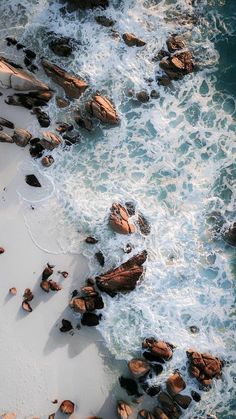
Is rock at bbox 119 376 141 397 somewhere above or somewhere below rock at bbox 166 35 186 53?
below

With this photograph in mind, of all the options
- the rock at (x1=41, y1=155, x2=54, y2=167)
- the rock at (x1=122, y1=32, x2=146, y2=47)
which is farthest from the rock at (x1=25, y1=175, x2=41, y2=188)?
the rock at (x1=122, y1=32, x2=146, y2=47)

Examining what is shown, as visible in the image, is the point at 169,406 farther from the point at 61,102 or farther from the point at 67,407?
the point at 61,102

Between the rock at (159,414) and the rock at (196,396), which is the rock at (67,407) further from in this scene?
the rock at (196,396)

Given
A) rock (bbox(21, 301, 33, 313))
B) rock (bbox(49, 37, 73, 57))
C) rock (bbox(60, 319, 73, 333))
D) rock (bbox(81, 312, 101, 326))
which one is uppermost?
rock (bbox(49, 37, 73, 57))

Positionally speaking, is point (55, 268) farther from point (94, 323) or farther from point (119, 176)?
point (119, 176)

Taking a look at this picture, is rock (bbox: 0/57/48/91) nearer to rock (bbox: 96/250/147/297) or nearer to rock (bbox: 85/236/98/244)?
rock (bbox: 85/236/98/244)

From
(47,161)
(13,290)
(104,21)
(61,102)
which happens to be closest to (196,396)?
(13,290)

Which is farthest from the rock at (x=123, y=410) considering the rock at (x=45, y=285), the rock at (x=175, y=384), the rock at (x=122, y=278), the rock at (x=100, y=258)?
the rock at (x=100, y=258)
